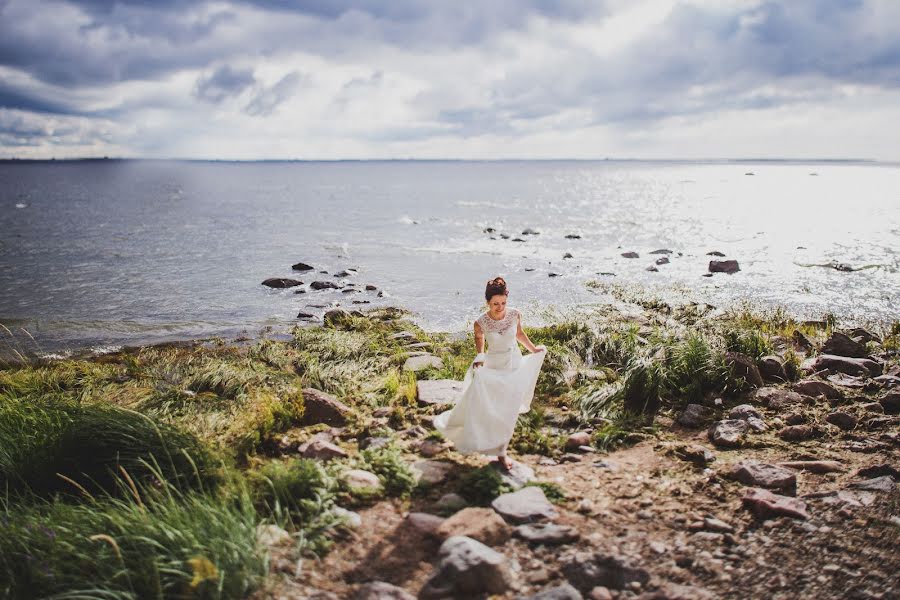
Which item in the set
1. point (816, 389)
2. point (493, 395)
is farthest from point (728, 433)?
point (493, 395)

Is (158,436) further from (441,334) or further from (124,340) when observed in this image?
(124,340)

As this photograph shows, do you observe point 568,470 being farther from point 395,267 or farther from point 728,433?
point 395,267

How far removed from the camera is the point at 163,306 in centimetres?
2273

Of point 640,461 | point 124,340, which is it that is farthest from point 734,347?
point 124,340

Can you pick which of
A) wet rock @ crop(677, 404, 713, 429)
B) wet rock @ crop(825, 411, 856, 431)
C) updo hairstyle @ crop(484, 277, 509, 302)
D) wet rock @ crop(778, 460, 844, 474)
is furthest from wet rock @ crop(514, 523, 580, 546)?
wet rock @ crop(825, 411, 856, 431)

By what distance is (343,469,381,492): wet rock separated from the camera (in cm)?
656

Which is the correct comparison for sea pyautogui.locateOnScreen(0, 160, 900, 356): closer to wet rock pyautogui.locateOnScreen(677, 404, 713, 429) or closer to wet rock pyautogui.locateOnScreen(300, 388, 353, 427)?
wet rock pyautogui.locateOnScreen(677, 404, 713, 429)

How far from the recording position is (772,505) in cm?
618

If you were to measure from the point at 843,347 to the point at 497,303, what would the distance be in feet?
31.5

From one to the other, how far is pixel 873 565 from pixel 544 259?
27.8 m

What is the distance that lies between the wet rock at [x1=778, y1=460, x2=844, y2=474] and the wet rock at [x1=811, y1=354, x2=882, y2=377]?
4753 mm

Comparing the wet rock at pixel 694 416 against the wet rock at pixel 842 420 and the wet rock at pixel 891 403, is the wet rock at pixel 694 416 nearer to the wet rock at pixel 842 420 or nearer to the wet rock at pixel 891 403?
the wet rock at pixel 842 420

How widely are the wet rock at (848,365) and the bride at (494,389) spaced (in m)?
7.42

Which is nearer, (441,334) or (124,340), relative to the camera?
(441,334)
